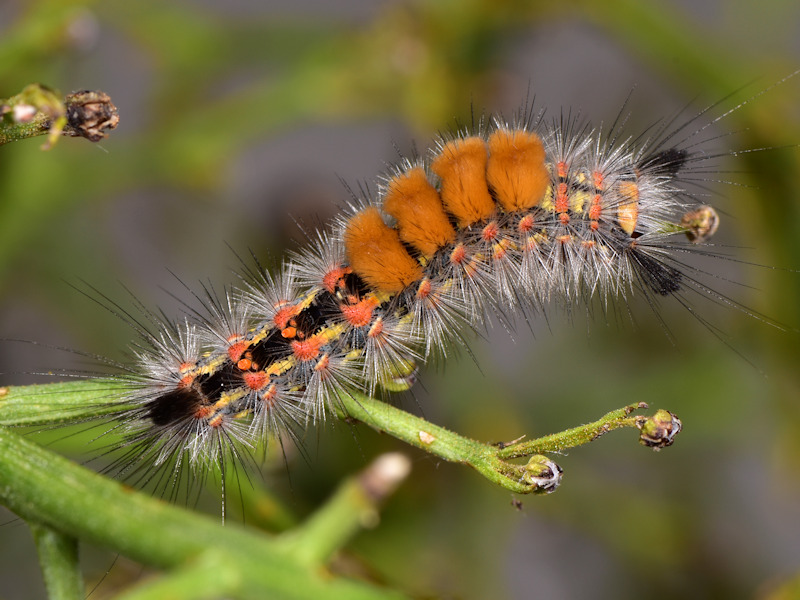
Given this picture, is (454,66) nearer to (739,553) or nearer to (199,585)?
(739,553)

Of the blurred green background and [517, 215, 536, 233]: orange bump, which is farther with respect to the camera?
the blurred green background

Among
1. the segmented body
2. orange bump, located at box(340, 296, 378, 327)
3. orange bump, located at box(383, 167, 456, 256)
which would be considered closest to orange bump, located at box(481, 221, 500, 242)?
the segmented body

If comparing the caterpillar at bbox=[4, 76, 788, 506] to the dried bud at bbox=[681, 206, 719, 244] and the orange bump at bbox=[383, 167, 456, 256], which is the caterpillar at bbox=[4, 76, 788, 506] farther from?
the dried bud at bbox=[681, 206, 719, 244]

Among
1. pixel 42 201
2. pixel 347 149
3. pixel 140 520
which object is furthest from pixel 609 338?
pixel 140 520

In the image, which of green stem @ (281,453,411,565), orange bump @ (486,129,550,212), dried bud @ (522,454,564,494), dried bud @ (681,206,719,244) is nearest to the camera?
green stem @ (281,453,411,565)

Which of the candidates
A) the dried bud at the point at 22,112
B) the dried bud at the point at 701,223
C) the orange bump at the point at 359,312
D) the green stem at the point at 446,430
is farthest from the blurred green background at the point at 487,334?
the dried bud at the point at 22,112

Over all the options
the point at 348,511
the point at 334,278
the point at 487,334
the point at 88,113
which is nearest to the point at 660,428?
the point at 348,511
